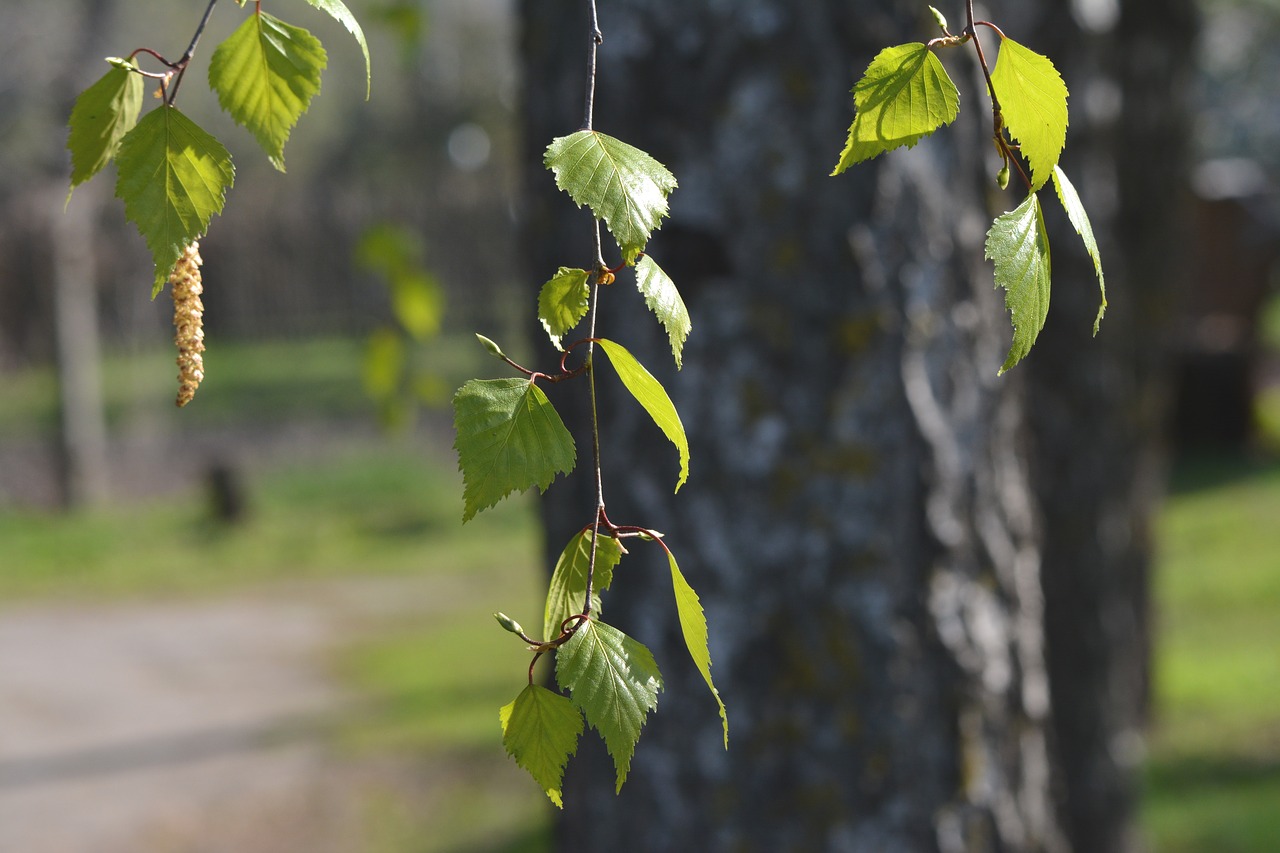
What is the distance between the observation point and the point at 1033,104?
2.66 ft

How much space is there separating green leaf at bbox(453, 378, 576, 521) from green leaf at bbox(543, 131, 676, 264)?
11 cm

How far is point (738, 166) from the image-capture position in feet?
6.89

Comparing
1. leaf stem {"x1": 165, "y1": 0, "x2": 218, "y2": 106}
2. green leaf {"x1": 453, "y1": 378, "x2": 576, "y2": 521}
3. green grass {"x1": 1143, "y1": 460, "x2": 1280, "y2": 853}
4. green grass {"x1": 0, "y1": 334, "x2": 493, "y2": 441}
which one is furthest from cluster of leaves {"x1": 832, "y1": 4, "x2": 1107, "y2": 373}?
green grass {"x1": 0, "y1": 334, "x2": 493, "y2": 441}

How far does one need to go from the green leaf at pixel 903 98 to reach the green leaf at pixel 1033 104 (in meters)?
0.03

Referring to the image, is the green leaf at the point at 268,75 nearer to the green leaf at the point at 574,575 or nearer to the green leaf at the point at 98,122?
the green leaf at the point at 98,122

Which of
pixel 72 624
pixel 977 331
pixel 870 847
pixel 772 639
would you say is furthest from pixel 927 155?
pixel 72 624

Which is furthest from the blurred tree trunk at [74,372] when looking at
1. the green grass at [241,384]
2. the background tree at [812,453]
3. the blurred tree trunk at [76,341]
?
the background tree at [812,453]

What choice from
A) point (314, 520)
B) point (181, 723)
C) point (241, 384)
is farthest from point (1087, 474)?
point (241, 384)

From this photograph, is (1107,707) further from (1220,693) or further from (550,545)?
(1220,693)

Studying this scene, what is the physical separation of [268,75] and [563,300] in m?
0.23

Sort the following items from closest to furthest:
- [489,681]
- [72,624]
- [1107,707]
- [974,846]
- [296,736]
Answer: [974,846], [1107,707], [296,736], [489,681], [72,624]

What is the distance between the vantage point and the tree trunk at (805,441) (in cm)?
210

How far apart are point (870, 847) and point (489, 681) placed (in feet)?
14.7

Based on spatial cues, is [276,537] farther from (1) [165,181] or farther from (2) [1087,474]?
(1) [165,181]
